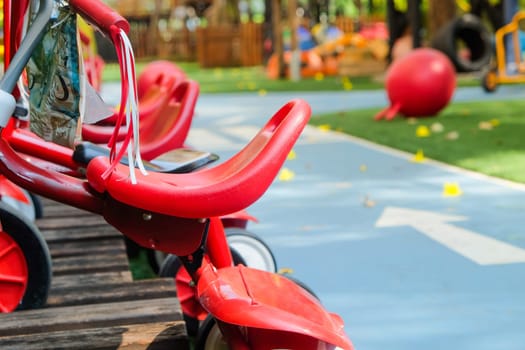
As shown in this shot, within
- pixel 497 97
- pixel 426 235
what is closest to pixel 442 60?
pixel 497 97

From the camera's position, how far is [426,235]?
3525 mm

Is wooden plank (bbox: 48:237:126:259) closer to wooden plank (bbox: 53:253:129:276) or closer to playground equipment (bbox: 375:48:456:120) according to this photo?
wooden plank (bbox: 53:253:129:276)

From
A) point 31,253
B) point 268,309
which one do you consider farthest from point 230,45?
point 268,309

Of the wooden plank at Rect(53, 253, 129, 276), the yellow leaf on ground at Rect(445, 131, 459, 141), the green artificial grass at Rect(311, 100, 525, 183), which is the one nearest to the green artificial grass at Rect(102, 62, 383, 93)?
the green artificial grass at Rect(311, 100, 525, 183)

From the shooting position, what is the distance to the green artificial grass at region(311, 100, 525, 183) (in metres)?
5.26

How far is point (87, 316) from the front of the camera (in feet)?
7.32

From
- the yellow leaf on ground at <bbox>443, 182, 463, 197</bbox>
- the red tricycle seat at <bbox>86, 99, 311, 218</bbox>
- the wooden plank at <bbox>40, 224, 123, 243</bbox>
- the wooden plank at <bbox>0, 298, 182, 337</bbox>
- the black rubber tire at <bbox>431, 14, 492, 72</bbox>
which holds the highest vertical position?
the red tricycle seat at <bbox>86, 99, 311, 218</bbox>

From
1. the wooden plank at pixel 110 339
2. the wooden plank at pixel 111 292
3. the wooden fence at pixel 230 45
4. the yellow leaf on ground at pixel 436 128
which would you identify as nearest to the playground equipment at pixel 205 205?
the wooden plank at pixel 110 339

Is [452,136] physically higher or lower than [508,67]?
higher

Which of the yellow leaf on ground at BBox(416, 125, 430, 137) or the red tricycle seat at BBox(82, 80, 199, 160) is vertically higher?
the red tricycle seat at BBox(82, 80, 199, 160)

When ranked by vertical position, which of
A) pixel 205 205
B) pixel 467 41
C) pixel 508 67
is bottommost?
pixel 467 41

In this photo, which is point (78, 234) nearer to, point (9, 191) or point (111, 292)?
point (9, 191)

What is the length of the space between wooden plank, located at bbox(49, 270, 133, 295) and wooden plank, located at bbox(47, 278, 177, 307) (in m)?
0.01

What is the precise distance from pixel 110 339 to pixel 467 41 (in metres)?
13.0
